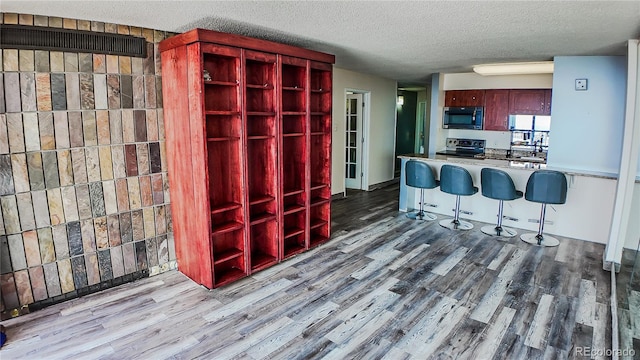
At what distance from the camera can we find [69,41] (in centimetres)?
304

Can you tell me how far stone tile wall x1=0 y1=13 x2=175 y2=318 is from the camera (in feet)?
9.54

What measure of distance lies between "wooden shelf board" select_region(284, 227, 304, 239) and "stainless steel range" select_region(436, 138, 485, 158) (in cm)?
403

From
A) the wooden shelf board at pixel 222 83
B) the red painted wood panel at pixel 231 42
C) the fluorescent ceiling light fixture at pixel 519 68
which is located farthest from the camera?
the fluorescent ceiling light fixture at pixel 519 68

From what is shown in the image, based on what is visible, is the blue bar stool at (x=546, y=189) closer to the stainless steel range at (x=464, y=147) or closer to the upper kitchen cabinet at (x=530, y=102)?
the upper kitchen cabinet at (x=530, y=102)

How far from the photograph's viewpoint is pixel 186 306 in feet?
10.4

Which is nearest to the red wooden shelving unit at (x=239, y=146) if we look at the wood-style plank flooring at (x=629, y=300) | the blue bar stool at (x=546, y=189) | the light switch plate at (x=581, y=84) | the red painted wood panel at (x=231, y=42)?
the red painted wood panel at (x=231, y=42)

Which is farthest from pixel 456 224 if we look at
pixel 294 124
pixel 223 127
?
pixel 223 127

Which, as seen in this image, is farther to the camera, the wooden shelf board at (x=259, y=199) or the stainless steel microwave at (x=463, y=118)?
the stainless steel microwave at (x=463, y=118)

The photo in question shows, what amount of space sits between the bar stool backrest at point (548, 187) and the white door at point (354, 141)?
11.8ft

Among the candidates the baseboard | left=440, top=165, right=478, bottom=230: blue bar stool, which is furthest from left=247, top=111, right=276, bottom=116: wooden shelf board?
the baseboard

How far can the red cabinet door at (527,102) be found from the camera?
6.31m

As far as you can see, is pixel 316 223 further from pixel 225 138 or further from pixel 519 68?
pixel 519 68

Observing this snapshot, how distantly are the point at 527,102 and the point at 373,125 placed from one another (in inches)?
111

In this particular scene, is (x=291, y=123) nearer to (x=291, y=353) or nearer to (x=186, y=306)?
(x=186, y=306)
